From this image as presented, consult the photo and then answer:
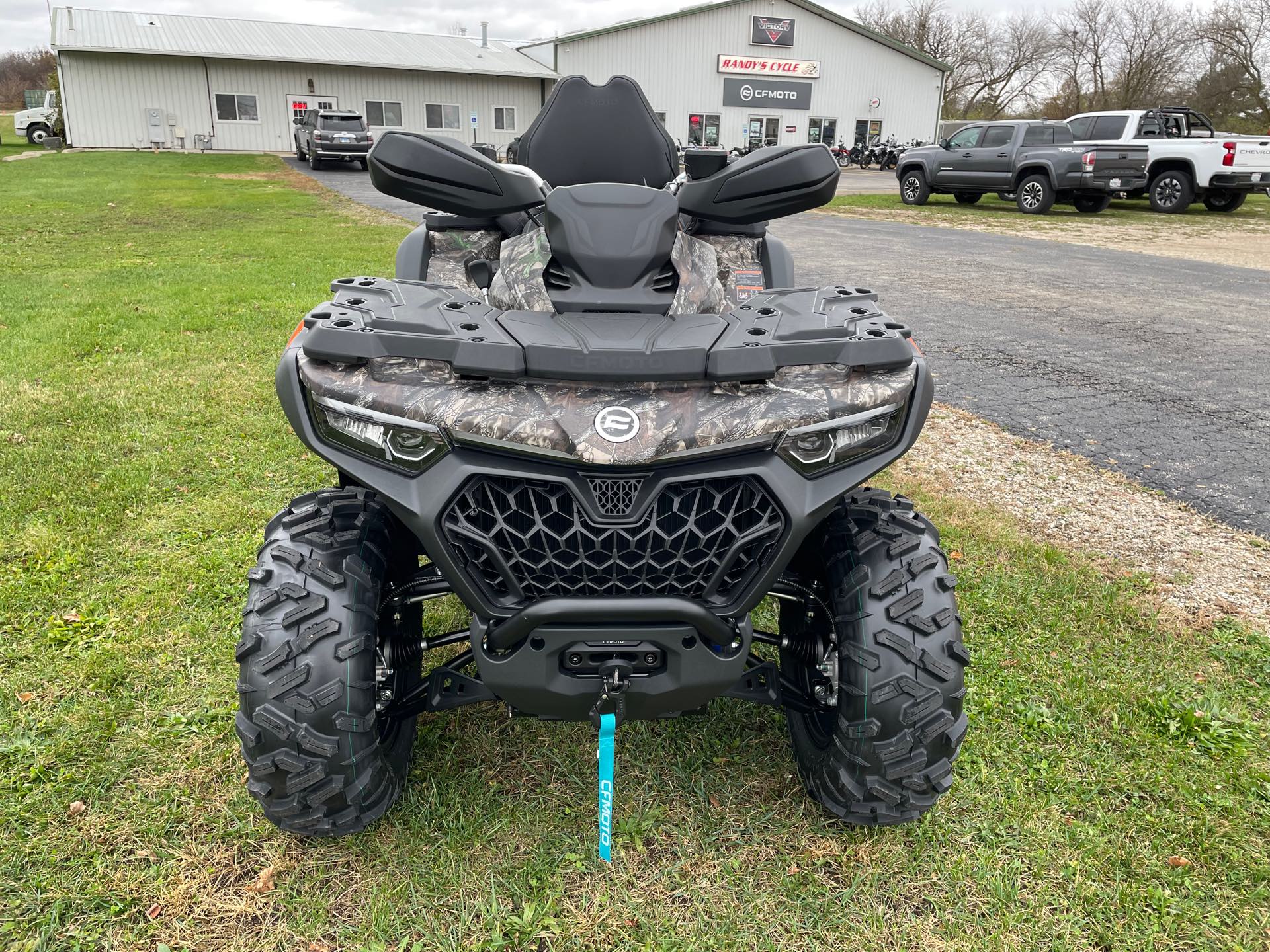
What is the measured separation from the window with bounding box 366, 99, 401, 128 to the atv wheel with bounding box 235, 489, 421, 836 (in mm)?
40604

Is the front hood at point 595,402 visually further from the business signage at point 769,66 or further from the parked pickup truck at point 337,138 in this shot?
the business signage at point 769,66

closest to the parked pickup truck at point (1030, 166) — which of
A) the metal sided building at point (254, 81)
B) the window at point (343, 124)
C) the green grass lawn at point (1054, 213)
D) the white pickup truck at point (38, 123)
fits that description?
the green grass lawn at point (1054, 213)

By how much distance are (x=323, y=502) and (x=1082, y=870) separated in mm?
2116

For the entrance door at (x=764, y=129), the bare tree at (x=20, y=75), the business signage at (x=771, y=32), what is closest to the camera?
the business signage at (x=771, y=32)

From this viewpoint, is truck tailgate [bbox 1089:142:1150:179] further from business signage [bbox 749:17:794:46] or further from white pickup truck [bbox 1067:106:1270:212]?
business signage [bbox 749:17:794:46]

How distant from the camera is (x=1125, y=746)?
2.79 metres

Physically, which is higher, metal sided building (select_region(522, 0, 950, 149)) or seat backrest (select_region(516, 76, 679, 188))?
metal sided building (select_region(522, 0, 950, 149))

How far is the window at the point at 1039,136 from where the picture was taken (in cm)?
1936

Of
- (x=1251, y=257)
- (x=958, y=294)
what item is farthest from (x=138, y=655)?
(x=1251, y=257)

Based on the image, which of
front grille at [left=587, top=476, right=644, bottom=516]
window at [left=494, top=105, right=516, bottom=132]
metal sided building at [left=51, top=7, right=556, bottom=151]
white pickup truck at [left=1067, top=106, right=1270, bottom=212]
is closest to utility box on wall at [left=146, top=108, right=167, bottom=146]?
metal sided building at [left=51, top=7, right=556, bottom=151]

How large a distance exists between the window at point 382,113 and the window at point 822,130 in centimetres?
1838

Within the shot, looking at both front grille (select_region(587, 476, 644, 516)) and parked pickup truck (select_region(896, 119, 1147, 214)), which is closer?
front grille (select_region(587, 476, 644, 516))

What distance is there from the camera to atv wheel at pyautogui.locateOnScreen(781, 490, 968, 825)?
7.14 ft

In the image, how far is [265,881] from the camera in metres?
2.23
